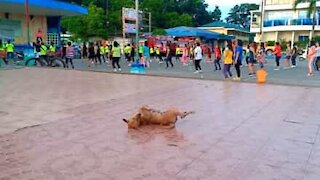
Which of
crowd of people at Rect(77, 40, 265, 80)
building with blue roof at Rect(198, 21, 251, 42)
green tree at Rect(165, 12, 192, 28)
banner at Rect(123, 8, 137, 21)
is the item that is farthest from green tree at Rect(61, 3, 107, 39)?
building with blue roof at Rect(198, 21, 251, 42)

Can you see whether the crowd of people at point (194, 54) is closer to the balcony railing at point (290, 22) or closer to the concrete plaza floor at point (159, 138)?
the concrete plaza floor at point (159, 138)

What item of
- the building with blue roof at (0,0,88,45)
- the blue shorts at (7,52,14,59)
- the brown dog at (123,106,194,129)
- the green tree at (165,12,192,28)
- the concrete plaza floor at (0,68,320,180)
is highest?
the green tree at (165,12,192,28)

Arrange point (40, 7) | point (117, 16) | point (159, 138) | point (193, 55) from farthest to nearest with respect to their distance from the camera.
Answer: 1. point (117, 16)
2. point (40, 7)
3. point (193, 55)
4. point (159, 138)

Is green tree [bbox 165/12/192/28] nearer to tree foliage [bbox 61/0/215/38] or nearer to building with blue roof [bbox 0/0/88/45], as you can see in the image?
tree foliage [bbox 61/0/215/38]

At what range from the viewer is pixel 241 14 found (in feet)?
281

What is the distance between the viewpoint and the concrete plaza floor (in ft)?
13.3

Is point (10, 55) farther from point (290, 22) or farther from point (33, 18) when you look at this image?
point (290, 22)

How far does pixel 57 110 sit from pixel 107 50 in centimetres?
1705

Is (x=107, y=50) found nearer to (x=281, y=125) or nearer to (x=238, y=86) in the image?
(x=238, y=86)

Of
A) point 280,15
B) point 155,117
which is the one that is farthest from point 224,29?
point 155,117

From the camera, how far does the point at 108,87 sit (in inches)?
435

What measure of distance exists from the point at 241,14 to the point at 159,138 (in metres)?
84.4

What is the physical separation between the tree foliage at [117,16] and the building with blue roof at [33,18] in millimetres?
12474

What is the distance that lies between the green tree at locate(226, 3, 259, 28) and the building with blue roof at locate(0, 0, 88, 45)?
6265 centimetres
